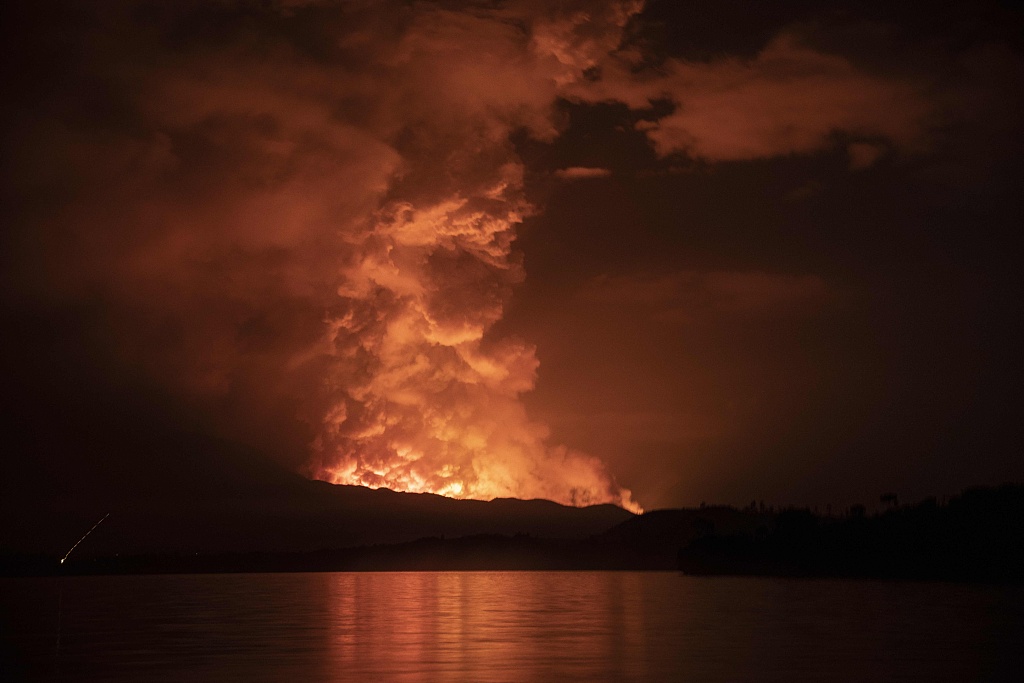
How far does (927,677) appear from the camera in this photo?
59.6 m

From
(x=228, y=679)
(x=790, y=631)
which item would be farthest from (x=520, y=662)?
(x=790, y=631)

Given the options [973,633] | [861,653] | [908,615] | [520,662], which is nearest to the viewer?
[520,662]

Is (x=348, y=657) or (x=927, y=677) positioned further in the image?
(x=348, y=657)

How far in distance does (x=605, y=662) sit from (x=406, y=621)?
4840cm

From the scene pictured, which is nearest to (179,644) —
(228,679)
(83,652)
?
(83,652)

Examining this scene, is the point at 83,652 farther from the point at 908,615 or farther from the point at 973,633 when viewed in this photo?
the point at 908,615

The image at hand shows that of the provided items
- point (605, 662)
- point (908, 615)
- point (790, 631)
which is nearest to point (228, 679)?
point (605, 662)

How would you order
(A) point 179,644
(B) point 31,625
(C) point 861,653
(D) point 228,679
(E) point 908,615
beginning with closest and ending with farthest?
(D) point 228,679 < (C) point 861,653 < (A) point 179,644 < (B) point 31,625 < (E) point 908,615

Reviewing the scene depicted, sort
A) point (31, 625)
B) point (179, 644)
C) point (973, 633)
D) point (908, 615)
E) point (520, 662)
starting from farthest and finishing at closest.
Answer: point (908, 615), point (31, 625), point (973, 633), point (179, 644), point (520, 662)

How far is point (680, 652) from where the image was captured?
248ft

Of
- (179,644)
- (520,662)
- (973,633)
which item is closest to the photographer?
(520,662)

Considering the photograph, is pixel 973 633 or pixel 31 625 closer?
pixel 973 633

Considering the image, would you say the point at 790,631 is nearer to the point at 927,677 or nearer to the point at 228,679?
the point at 927,677

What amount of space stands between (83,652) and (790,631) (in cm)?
5713
